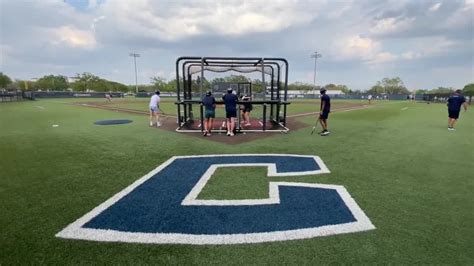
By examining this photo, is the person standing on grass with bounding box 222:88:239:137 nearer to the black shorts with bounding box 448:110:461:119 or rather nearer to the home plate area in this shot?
the home plate area

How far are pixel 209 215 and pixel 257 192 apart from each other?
117 cm

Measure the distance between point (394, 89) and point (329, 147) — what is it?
119 meters

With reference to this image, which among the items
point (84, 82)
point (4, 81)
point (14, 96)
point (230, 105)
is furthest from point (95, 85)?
point (230, 105)

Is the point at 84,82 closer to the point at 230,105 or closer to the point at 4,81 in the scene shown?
the point at 4,81

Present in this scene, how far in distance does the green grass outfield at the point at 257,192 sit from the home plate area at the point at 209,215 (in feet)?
0.53

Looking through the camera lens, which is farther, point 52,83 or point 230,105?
point 52,83

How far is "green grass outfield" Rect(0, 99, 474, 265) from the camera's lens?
9.50 feet

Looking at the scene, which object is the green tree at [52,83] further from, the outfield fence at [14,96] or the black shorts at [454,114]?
the black shorts at [454,114]

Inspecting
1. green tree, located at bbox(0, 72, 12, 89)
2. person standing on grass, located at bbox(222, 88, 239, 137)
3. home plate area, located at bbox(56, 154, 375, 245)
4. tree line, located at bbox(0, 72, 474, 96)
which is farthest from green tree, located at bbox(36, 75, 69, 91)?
home plate area, located at bbox(56, 154, 375, 245)

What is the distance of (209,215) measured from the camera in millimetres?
3814

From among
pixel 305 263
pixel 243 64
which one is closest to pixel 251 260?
pixel 305 263

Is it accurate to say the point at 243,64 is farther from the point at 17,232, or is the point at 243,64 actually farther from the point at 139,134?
the point at 17,232

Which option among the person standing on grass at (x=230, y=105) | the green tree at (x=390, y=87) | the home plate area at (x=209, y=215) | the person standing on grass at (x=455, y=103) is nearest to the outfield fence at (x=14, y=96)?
the person standing on grass at (x=230, y=105)

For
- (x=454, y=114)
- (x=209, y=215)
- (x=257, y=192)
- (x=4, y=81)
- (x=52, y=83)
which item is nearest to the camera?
(x=209, y=215)
